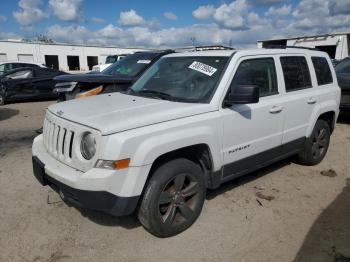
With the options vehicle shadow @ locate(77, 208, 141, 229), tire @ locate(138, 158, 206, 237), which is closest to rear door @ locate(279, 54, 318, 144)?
tire @ locate(138, 158, 206, 237)

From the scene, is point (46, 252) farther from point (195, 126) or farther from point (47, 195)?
point (195, 126)

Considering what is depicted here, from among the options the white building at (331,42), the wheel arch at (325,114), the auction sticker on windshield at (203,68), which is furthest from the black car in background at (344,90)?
the white building at (331,42)

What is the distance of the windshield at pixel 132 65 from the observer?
756cm

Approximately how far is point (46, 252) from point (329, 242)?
9.16 feet

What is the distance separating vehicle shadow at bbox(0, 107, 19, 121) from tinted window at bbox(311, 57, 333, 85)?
8424 mm

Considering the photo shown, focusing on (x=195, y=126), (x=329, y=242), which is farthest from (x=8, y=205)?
(x=329, y=242)

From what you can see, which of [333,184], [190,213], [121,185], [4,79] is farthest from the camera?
[4,79]

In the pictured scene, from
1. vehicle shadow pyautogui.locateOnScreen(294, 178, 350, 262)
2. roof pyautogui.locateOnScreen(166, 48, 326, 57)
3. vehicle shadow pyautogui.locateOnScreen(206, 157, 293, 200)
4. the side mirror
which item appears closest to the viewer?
vehicle shadow pyautogui.locateOnScreen(294, 178, 350, 262)

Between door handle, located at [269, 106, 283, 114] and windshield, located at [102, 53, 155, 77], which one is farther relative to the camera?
windshield, located at [102, 53, 155, 77]

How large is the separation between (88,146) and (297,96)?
3021mm

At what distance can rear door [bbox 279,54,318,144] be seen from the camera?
4672 mm

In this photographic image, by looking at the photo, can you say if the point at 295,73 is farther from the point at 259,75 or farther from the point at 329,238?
the point at 329,238

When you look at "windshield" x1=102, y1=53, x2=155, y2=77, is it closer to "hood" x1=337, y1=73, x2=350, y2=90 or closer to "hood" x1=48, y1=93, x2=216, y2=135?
"hood" x1=48, y1=93, x2=216, y2=135

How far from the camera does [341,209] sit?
4230 mm
